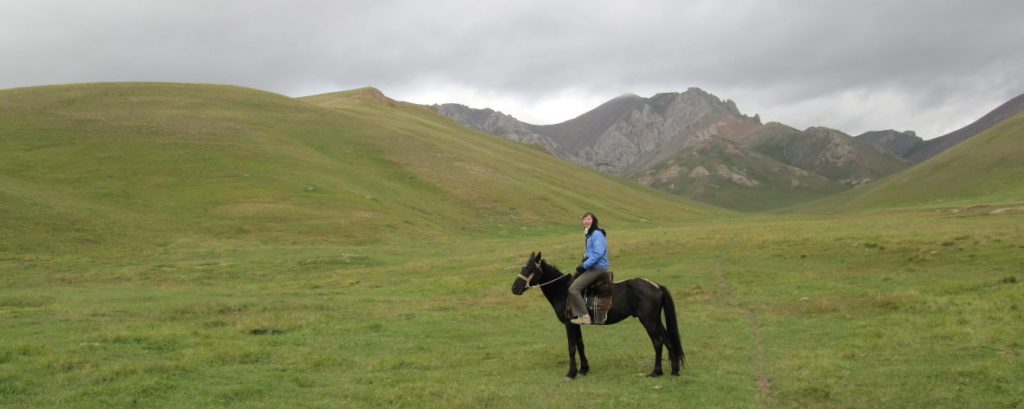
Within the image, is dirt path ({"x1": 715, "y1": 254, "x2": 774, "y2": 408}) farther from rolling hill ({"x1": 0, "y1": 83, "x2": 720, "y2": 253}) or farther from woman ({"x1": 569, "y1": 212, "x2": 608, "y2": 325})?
rolling hill ({"x1": 0, "y1": 83, "x2": 720, "y2": 253})

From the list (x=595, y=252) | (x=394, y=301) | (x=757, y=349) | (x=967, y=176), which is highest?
(x=967, y=176)

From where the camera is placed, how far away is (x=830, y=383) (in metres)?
12.5

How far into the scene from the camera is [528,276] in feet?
45.4

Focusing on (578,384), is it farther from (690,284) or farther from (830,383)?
(690,284)

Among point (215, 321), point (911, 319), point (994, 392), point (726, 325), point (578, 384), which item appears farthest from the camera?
point (215, 321)

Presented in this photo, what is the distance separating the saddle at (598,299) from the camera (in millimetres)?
13898

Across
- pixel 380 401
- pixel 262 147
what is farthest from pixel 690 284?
pixel 262 147

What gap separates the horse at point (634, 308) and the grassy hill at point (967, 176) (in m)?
116

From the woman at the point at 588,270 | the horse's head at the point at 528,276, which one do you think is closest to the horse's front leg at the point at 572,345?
the woman at the point at 588,270

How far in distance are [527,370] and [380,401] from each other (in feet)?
13.4

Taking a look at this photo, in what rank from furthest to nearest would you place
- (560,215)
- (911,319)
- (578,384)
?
(560,215)
(911,319)
(578,384)

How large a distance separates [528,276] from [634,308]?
8.39 feet

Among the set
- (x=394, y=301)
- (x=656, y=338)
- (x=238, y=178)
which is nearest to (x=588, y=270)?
(x=656, y=338)

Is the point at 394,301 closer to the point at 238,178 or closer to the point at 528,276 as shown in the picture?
the point at 528,276
